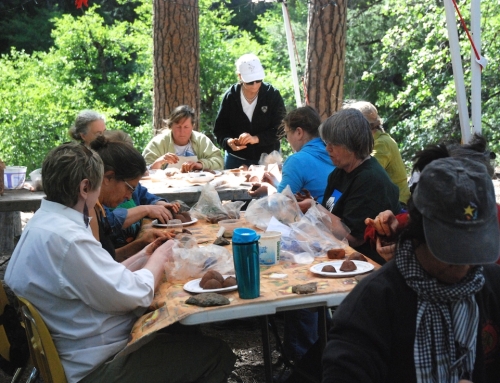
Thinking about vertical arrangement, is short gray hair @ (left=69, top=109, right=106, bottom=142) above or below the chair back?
above

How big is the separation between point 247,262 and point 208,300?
19 centimetres

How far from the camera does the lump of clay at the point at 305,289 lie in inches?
91.9

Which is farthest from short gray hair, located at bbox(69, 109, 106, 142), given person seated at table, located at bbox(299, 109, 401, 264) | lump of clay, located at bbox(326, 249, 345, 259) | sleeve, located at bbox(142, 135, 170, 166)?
lump of clay, located at bbox(326, 249, 345, 259)

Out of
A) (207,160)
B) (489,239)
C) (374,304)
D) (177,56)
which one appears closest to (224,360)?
(374,304)

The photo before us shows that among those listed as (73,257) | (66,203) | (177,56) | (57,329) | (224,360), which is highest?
(177,56)

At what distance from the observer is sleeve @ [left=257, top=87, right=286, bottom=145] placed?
6.75 m

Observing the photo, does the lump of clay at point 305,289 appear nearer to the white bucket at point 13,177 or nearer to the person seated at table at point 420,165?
the person seated at table at point 420,165

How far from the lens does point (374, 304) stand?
149 cm

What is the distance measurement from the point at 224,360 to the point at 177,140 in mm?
4185

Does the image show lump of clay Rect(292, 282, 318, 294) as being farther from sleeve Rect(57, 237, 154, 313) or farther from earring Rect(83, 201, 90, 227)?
earring Rect(83, 201, 90, 227)

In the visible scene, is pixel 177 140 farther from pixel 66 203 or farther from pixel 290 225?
pixel 66 203

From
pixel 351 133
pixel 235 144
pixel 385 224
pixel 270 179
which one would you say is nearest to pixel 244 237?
pixel 385 224

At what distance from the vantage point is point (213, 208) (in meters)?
4.02

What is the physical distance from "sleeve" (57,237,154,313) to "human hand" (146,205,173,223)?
4.93ft
